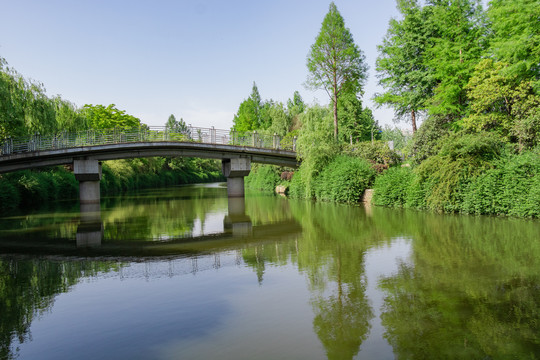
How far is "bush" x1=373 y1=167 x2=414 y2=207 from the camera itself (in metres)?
21.1

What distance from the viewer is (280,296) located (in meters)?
6.64

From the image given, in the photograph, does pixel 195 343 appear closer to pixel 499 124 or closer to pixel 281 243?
pixel 281 243

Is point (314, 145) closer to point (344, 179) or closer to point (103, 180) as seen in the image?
point (344, 179)

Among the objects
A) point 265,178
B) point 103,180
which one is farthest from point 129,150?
point 265,178

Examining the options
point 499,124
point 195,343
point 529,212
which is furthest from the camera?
point 499,124

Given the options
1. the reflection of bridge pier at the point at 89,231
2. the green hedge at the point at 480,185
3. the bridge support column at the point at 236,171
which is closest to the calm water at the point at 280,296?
the reflection of bridge pier at the point at 89,231

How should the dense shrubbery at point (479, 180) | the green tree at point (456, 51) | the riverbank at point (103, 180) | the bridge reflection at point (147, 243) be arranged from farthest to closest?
1. the riverbank at point (103, 180)
2. the green tree at point (456, 51)
3. the dense shrubbery at point (479, 180)
4. the bridge reflection at point (147, 243)

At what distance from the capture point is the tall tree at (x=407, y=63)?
2617cm

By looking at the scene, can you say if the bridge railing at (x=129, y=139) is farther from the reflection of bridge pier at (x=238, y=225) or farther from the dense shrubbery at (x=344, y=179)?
Result: the reflection of bridge pier at (x=238, y=225)

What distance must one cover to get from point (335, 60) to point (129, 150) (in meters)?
18.5

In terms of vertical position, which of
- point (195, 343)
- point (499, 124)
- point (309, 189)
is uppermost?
point (499, 124)

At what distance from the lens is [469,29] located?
23453 millimetres

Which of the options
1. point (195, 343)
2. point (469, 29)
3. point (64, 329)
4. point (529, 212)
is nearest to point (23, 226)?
point (64, 329)

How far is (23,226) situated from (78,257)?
29.0ft
